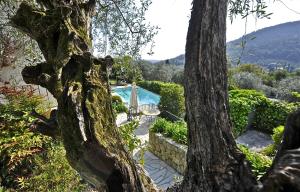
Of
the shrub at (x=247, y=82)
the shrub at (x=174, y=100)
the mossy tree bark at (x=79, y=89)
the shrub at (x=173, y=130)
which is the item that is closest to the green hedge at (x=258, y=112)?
the shrub at (x=174, y=100)

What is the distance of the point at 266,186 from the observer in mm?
1329

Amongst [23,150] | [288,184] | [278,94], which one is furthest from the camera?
[278,94]

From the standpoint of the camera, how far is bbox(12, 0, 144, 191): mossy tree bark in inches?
72.7

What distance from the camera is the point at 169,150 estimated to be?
10.1 m

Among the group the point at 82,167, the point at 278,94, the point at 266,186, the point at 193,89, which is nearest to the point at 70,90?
the point at 82,167

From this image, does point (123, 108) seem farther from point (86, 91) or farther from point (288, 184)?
point (288, 184)

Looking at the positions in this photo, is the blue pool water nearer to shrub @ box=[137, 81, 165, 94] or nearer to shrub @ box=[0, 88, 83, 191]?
shrub @ box=[137, 81, 165, 94]

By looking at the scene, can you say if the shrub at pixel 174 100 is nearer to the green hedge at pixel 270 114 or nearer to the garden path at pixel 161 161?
the garden path at pixel 161 161

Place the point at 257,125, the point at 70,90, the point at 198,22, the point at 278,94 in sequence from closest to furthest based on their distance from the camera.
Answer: the point at 198,22
the point at 70,90
the point at 257,125
the point at 278,94

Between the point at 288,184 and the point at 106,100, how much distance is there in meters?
1.42

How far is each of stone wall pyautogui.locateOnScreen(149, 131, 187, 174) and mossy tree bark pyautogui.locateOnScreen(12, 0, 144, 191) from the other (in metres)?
7.03

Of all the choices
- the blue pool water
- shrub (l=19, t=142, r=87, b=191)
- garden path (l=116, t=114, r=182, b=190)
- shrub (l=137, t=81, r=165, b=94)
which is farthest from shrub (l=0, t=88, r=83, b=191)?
shrub (l=137, t=81, r=165, b=94)

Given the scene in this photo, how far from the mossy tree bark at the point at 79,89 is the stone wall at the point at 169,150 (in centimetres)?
703

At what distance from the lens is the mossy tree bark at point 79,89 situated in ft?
6.06
